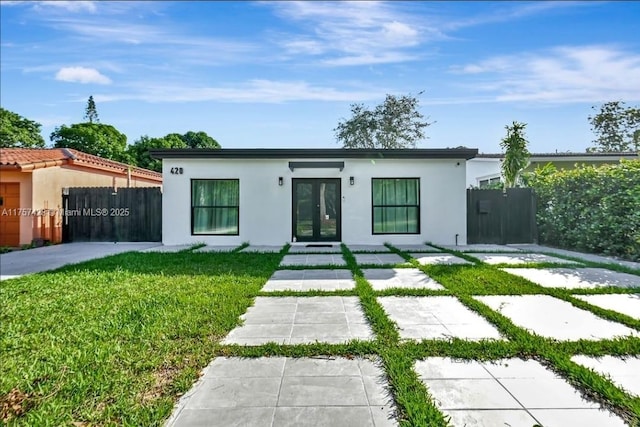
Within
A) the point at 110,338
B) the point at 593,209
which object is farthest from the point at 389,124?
the point at 110,338

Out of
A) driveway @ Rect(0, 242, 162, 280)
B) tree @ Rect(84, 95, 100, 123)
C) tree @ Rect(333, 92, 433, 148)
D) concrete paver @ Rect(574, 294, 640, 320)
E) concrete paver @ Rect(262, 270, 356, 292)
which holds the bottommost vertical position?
concrete paver @ Rect(574, 294, 640, 320)

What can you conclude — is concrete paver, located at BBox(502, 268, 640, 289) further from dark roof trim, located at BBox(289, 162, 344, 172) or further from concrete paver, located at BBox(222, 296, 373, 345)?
dark roof trim, located at BBox(289, 162, 344, 172)

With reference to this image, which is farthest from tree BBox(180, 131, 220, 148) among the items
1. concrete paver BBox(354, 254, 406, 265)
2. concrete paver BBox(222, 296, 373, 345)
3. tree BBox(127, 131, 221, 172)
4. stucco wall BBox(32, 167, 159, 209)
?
stucco wall BBox(32, 167, 159, 209)

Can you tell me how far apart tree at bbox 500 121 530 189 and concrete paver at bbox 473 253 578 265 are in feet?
13.6

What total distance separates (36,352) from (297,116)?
613 centimetres

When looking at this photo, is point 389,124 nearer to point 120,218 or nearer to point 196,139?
point 196,139

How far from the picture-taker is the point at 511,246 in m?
9.23

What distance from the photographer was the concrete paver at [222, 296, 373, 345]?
9.85 ft

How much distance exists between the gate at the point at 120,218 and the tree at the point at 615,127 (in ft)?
84.2

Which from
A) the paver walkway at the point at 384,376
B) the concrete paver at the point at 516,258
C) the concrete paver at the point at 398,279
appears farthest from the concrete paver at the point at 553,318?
the concrete paver at the point at 516,258

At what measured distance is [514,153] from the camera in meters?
10.8

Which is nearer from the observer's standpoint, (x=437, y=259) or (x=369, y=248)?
(x=437, y=259)

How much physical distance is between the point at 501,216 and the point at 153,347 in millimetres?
9633

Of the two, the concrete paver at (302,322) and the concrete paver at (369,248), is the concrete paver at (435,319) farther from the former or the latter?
the concrete paver at (369,248)
